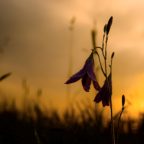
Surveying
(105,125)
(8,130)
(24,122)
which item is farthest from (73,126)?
(24,122)

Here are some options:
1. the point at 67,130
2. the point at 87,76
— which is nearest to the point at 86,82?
the point at 87,76

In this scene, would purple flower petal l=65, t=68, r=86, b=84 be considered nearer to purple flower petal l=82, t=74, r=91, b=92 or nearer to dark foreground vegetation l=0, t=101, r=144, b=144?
purple flower petal l=82, t=74, r=91, b=92

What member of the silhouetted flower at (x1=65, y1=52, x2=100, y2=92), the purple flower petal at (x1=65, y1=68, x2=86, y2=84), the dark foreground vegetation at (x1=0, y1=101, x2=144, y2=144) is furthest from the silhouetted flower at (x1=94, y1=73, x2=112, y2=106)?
the dark foreground vegetation at (x1=0, y1=101, x2=144, y2=144)

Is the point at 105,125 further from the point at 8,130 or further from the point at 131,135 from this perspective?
the point at 8,130

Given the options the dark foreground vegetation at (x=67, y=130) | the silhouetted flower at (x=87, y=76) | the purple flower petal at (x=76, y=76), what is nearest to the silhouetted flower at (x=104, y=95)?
the silhouetted flower at (x=87, y=76)

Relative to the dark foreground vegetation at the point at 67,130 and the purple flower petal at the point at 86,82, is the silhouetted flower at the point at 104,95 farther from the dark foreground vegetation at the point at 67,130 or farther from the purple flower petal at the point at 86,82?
the dark foreground vegetation at the point at 67,130
